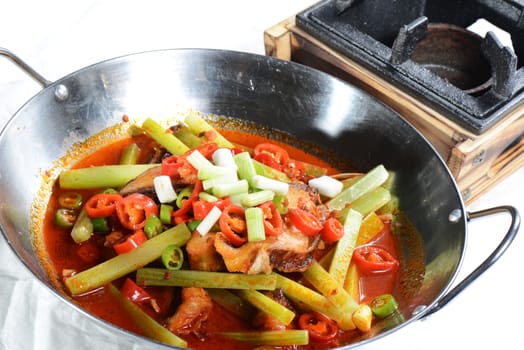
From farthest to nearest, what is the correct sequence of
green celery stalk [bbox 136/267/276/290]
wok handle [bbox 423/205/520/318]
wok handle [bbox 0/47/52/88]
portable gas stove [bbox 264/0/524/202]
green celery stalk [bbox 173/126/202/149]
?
green celery stalk [bbox 173/126/202/149] < portable gas stove [bbox 264/0/524/202] < wok handle [bbox 0/47/52/88] < green celery stalk [bbox 136/267/276/290] < wok handle [bbox 423/205/520/318]

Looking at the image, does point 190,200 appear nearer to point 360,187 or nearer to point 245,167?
point 245,167

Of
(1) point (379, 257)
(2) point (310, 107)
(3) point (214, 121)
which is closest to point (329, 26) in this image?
(2) point (310, 107)

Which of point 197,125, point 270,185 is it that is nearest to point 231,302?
point 270,185

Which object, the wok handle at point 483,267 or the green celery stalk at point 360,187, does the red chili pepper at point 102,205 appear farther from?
the wok handle at point 483,267

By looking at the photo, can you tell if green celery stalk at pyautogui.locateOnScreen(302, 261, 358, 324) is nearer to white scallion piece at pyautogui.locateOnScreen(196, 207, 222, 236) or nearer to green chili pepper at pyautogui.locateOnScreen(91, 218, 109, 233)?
white scallion piece at pyautogui.locateOnScreen(196, 207, 222, 236)

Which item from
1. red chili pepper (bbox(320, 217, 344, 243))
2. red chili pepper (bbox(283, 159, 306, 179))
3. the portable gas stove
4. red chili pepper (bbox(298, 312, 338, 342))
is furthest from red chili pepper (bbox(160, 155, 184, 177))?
the portable gas stove

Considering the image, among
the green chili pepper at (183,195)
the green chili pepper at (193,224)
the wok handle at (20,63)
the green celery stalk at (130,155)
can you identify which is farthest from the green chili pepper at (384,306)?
the wok handle at (20,63)

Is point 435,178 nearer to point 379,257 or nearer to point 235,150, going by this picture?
point 379,257
